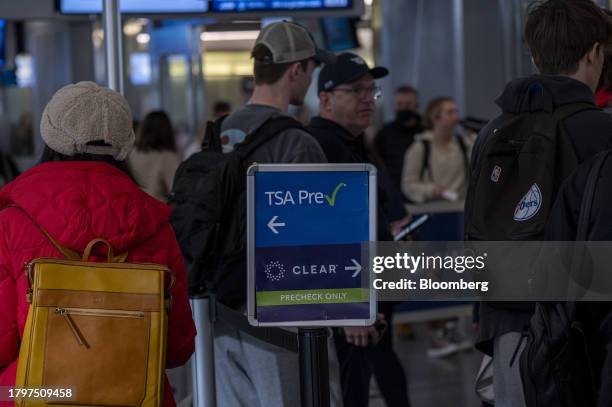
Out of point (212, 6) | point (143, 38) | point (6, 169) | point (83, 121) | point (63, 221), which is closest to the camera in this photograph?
point (63, 221)

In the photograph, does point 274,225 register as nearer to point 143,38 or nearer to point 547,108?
point 547,108

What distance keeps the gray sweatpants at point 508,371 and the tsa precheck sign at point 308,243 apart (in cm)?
40

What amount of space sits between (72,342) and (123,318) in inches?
5.4

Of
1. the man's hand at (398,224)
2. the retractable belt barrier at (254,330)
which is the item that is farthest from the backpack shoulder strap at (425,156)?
the retractable belt barrier at (254,330)

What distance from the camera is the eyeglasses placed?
457 centimetres

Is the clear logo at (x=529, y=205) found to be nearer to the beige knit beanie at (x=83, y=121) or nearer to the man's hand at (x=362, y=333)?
the man's hand at (x=362, y=333)

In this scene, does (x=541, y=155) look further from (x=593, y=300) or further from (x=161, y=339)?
(x=161, y=339)

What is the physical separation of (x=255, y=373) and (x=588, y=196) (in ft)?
4.75

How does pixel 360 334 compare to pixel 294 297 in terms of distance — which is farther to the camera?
pixel 360 334

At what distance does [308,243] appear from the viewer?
3078mm

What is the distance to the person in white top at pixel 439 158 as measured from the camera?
875 cm

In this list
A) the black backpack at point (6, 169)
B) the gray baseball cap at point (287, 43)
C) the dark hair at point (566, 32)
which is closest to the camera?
the dark hair at point (566, 32)

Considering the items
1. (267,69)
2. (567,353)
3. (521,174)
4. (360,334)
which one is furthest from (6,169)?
(567,353)

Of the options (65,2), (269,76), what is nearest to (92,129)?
(269,76)
